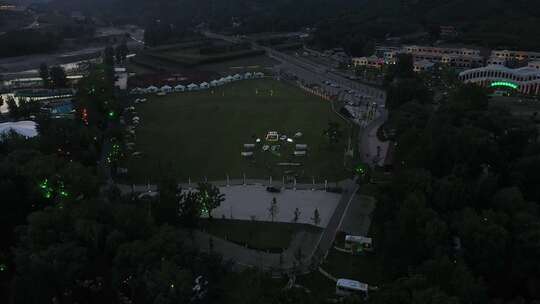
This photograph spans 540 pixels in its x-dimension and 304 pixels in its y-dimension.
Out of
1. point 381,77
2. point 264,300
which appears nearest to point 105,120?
point 264,300

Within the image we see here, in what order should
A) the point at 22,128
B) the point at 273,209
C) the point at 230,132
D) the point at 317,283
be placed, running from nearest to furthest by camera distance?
the point at 317,283
the point at 273,209
the point at 22,128
the point at 230,132

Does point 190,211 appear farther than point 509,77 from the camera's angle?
No

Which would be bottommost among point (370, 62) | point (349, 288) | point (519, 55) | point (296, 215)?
point (349, 288)

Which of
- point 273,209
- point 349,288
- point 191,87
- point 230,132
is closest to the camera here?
point 349,288

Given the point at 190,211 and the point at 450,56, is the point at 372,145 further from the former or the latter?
the point at 450,56

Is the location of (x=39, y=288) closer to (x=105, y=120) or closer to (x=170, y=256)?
(x=170, y=256)

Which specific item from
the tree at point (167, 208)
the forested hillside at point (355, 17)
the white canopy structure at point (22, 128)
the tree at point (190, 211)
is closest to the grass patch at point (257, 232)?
the tree at point (190, 211)

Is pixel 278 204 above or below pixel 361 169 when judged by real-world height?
below

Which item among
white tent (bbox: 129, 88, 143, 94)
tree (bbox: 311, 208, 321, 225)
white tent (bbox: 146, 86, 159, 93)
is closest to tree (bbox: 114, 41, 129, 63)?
white tent (bbox: 129, 88, 143, 94)

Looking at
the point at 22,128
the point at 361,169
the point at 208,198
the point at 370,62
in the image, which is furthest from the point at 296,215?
the point at 370,62
